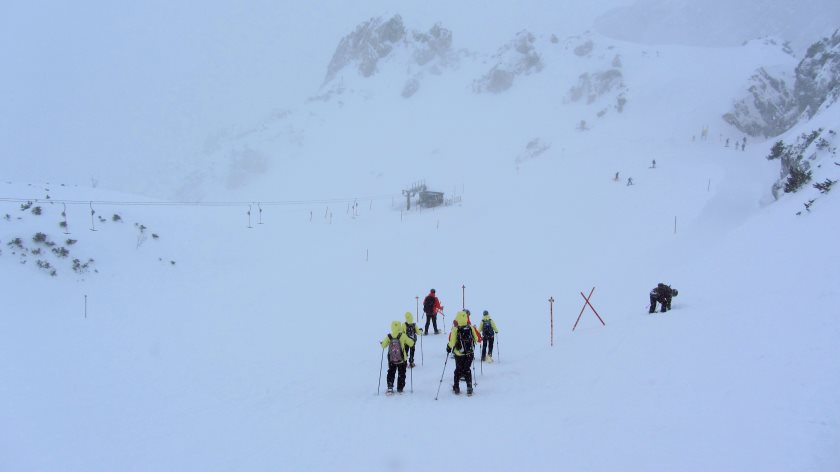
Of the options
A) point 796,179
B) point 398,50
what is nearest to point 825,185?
point 796,179

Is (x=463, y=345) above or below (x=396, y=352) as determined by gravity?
above

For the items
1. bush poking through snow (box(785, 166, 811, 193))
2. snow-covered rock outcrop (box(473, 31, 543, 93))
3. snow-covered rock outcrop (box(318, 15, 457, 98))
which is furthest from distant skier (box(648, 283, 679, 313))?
snow-covered rock outcrop (box(318, 15, 457, 98))

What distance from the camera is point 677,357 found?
11.1 m

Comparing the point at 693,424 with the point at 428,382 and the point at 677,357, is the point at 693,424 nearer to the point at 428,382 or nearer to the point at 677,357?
the point at 677,357

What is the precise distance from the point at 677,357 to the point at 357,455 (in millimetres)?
7208

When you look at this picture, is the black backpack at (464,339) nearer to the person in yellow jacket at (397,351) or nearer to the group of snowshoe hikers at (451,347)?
the group of snowshoe hikers at (451,347)

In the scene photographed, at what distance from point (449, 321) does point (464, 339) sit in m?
10.9

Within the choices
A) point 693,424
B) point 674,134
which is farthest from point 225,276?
point 674,134

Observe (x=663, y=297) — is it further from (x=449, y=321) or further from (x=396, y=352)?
(x=449, y=321)

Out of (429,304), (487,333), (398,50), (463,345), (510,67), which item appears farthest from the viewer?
(398,50)

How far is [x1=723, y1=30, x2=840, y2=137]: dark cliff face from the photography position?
49.1 meters

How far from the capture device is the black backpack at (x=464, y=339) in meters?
12.3

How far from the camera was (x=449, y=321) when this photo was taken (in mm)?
23141

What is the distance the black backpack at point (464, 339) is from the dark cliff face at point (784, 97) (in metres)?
52.7
